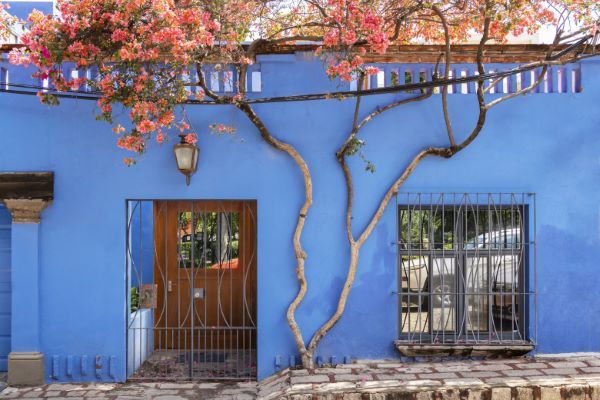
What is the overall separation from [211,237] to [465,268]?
306 cm

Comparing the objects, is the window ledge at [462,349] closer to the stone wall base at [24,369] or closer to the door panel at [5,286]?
the stone wall base at [24,369]

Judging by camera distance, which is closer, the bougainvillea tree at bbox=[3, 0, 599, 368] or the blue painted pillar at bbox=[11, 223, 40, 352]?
the bougainvillea tree at bbox=[3, 0, 599, 368]

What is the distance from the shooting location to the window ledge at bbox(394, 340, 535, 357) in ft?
21.6

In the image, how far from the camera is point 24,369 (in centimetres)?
653

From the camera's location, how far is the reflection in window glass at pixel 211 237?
7.33m

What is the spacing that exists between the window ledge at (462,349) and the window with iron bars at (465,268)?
0.13 metres

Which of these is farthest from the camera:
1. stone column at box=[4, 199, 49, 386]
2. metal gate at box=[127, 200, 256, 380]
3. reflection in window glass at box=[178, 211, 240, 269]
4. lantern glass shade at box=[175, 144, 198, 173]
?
reflection in window glass at box=[178, 211, 240, 269]

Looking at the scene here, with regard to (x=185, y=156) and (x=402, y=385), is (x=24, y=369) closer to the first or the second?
(x=185, y=156)

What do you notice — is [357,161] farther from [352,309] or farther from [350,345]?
[350,345]

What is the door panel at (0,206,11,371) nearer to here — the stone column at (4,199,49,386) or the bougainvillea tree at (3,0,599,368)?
the stone column at (4,199,49,386)

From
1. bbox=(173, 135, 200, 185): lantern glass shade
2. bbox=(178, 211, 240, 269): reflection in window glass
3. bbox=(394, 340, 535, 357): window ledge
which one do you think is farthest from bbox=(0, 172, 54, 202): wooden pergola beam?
bbox=(394, 340, 535, 357): window ledge

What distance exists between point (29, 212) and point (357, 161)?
3.68 m

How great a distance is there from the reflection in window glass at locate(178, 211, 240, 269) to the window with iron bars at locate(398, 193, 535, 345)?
2.11 metres

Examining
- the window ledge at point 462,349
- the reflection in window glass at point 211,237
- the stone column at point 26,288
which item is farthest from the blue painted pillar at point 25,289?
the window ledge at point 462,349
